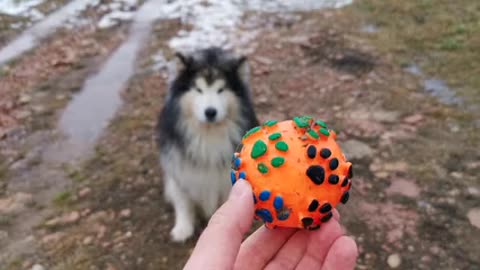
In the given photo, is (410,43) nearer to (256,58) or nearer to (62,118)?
(256,58)

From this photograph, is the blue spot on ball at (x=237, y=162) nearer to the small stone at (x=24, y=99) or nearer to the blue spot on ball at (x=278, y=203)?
the blue spot on ball at (x=278, y=203)

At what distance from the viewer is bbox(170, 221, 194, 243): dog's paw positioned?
375cm

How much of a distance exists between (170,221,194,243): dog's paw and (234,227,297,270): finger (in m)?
1.83

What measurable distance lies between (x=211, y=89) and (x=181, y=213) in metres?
1.03

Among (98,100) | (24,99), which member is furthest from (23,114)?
(98,100)

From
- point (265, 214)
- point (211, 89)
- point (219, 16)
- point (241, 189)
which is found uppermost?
point (241, 189)

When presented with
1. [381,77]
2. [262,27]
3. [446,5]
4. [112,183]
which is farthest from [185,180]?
[446,5]

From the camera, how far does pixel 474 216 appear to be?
136 inches

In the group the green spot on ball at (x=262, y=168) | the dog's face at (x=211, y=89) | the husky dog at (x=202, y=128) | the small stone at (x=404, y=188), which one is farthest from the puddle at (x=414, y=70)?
the green spot on ball at (x=262, y=168)

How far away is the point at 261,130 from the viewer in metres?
1.93

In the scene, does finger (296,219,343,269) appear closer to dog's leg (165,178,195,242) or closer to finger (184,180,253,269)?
finger (184,180,253,269)

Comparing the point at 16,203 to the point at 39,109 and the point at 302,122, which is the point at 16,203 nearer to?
the point at 39,109

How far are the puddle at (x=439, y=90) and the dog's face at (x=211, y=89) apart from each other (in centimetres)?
251

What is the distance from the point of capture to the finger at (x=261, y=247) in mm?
1942
